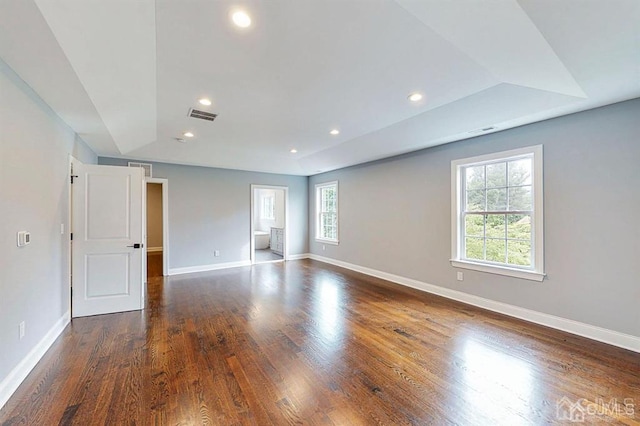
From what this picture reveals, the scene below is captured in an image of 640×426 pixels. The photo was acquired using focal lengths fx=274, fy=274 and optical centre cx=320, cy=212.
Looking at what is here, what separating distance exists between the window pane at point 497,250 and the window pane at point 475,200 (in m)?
0.49

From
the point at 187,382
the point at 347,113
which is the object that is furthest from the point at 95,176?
the point at 347,113

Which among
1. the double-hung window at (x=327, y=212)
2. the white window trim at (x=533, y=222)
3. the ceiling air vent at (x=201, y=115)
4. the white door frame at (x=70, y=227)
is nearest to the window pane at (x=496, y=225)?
the white window trim at (x=533, y=222)

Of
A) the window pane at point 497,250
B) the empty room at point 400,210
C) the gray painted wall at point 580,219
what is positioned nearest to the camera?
the empty room at point 400,210

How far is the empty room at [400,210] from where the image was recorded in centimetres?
177

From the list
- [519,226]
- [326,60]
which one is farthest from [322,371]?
[519,226]

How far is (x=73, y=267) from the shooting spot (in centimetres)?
342

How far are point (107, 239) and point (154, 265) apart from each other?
3.67 metres

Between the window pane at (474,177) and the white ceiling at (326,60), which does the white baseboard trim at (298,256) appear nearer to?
the white ceiling at (326,60)

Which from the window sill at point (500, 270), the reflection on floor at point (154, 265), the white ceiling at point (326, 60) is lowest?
the reflection on floor at point (154, 265)

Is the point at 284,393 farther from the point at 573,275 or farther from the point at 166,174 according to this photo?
the point at 166,174

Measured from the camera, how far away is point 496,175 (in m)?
3.79

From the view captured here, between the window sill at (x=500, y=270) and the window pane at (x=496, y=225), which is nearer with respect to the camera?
the window sill at (x=500, y=270)

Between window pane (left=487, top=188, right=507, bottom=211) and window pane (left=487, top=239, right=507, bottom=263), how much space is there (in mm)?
458

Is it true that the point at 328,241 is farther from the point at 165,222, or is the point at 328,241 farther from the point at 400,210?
the point at 165,222
